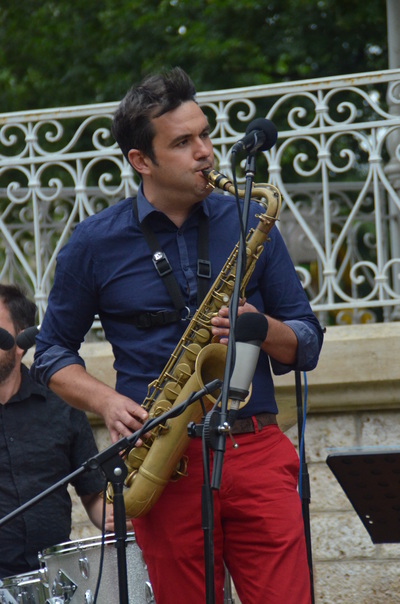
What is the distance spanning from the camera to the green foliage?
9.45m

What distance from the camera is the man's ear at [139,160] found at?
3.57 m

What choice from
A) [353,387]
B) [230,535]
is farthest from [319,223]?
[230,535]

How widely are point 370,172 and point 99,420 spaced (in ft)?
6.69

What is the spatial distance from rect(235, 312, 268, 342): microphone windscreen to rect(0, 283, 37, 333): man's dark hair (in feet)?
7.32

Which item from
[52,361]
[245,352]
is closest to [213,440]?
[245,352]

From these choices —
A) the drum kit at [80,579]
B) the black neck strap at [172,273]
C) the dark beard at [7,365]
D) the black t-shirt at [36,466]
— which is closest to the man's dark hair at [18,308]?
→ the dark beard at [7,365]

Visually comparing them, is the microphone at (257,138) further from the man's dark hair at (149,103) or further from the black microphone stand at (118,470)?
the black microphone stand at (118,470)

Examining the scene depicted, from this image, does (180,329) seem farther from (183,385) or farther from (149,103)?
(149,103)

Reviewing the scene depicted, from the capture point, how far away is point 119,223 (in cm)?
353

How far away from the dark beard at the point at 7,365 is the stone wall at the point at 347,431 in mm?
629

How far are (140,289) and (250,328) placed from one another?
654 millimetres

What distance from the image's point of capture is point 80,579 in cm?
394

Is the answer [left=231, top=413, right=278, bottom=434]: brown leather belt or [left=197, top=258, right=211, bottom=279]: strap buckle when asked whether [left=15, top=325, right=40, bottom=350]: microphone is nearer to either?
[left=197, top=258, right=211, bottom=279]: strap buckle

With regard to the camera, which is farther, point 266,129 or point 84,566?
point 84,566
